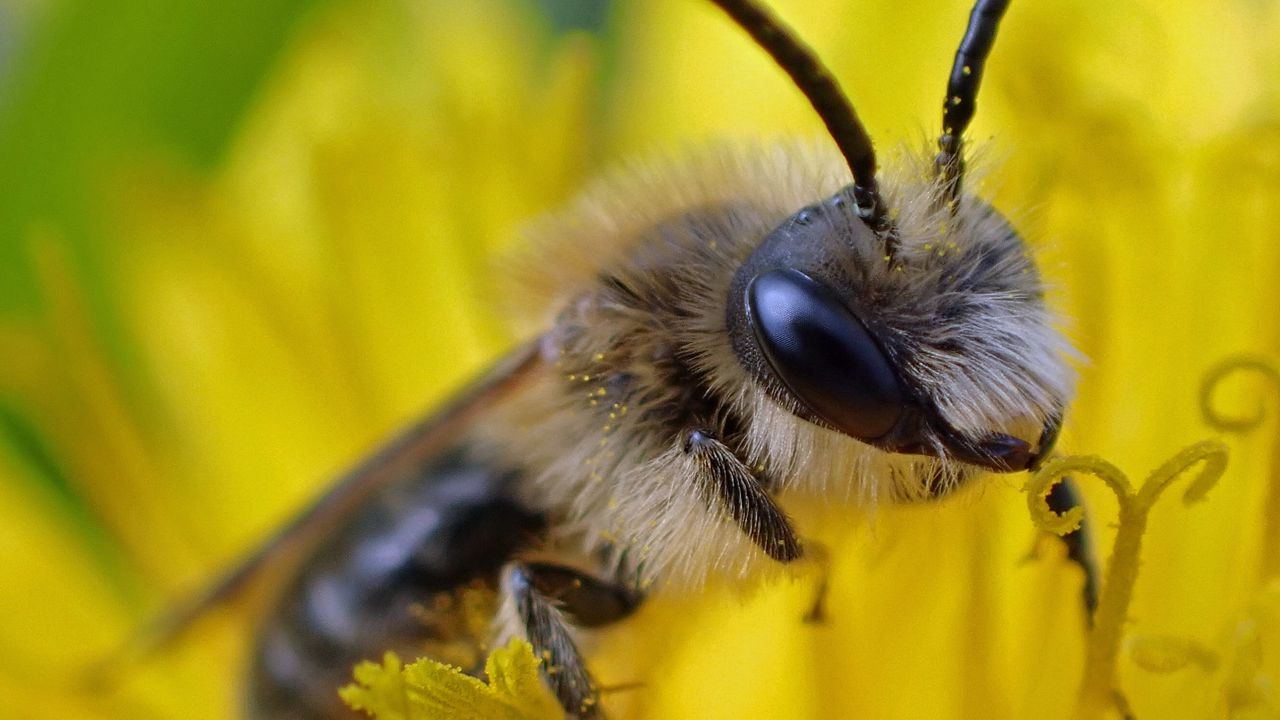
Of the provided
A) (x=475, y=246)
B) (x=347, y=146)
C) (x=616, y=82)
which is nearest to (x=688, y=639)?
(x=475, y=246)

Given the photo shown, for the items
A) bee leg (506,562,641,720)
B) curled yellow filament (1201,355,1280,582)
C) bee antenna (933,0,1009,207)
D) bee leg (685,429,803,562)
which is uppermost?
bee antenna (933,0,1009,207)

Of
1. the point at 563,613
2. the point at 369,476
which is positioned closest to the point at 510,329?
the point at 369,476

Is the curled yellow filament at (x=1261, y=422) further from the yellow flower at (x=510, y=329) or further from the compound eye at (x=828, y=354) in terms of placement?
the compound eye at (x=828, y=354)

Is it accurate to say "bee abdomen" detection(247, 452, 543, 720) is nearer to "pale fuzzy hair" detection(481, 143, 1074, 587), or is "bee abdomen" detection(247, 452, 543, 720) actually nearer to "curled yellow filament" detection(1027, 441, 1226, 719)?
"pale fuzzy hair" detection(481, 143, 1074, 587)

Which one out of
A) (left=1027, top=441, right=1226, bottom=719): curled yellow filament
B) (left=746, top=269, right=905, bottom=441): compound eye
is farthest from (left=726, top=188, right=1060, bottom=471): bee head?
(left=1027, top=441, right=1226, bottom=719): curled yellow filament

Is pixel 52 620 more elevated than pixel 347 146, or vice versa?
pixel 347 146

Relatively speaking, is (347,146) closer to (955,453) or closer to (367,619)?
(367,619)

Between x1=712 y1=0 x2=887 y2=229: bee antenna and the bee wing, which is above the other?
x1=712 y1=0 x2=887 y2=229: bee antenna
